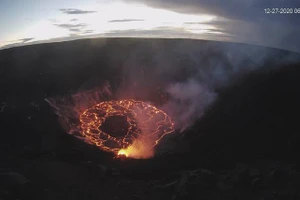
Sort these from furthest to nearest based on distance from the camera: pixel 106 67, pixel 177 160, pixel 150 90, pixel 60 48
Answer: pixel 60 48 < pixel 106 67 < pixel 150 90 < pixel 177 160

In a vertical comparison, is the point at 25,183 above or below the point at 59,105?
below

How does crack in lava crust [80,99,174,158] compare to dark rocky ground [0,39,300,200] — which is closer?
dark rocky ground [0,39,300,200]

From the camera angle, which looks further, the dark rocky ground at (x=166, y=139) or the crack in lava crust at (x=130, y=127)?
the crack in lava crust at (x=130, y=127)

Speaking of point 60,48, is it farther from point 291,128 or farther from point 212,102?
point 291,128

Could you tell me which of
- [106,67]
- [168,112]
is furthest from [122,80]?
[168,112]

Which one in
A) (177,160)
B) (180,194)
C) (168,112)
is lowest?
(180,194)
